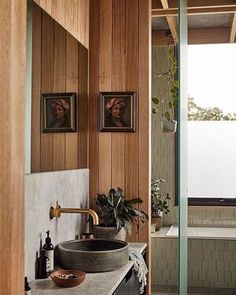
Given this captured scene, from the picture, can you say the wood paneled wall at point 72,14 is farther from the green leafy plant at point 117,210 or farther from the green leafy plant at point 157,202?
the green leafy plant at point 157,202

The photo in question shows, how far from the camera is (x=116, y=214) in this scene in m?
3.02

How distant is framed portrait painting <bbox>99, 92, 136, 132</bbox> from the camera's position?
3.35 metres

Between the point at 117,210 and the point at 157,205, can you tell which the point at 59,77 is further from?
the point at 157,205

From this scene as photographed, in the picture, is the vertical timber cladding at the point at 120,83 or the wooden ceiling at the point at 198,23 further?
the wooden ceiling at the point at 198,23

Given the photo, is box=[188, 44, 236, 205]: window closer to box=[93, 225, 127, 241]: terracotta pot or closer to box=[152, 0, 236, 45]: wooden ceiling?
box=[152, 0, 236, 45]: wooden ceiling

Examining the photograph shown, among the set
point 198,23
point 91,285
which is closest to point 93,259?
point 91,285

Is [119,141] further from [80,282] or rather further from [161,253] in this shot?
[161,253]

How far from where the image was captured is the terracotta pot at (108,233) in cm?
297

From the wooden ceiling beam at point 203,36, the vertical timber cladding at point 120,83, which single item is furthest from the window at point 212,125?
the vertical timber cladding at point 120,83

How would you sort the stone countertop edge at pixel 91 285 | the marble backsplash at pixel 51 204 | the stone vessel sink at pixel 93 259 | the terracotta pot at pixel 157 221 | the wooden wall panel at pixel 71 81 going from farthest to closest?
the terracotta pot at pixel 157 221, the wooden wall panel at pixel 71 81, the stone vessel sink at pixel 93 259, the marble backsplash at pixel 51 204, the stone countertop edge at pixel 91 285

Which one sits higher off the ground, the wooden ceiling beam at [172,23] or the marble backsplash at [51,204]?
the wooden ceiling beam at [172,23]

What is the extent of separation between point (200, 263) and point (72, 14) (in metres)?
3.00

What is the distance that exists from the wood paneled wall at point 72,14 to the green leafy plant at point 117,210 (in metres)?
1.12

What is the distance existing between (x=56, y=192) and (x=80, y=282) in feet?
2.17
